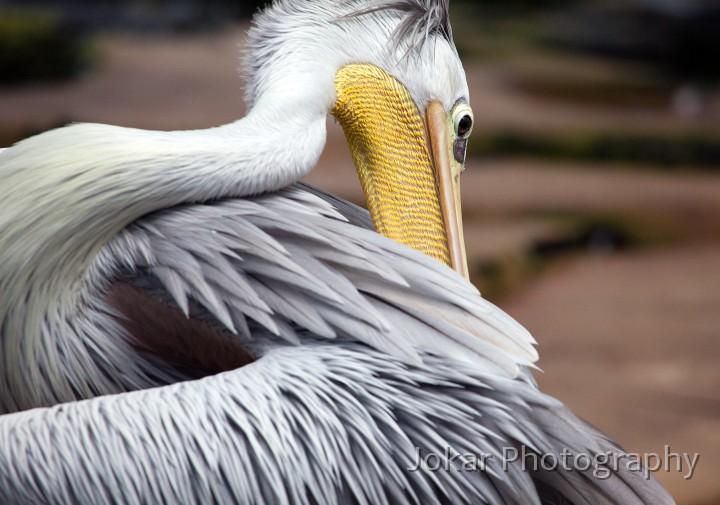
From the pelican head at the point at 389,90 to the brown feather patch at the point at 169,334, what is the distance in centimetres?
38

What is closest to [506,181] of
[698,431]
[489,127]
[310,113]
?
[489,127]

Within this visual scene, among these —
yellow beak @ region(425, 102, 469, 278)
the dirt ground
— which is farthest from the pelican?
the dirt ground

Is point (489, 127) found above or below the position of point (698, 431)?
above

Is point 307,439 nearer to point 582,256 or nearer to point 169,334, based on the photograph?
point 169,334

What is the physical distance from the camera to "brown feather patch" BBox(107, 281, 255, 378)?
1.57m

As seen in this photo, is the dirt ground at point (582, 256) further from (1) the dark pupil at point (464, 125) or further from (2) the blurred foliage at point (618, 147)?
(1) the dark pupil at point (464, 125)

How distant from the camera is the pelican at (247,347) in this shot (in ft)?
4.60

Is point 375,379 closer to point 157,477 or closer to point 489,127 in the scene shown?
point 157,477

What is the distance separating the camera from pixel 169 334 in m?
1.60

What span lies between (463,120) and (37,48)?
16.0 ft

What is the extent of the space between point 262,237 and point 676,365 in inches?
119

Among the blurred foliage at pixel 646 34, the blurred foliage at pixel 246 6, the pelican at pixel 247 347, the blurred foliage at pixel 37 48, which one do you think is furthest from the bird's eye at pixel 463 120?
the blurred foliage at pixel 646 34

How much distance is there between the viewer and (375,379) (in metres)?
1.48

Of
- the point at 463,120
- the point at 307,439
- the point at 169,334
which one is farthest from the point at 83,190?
the point at 463,120
